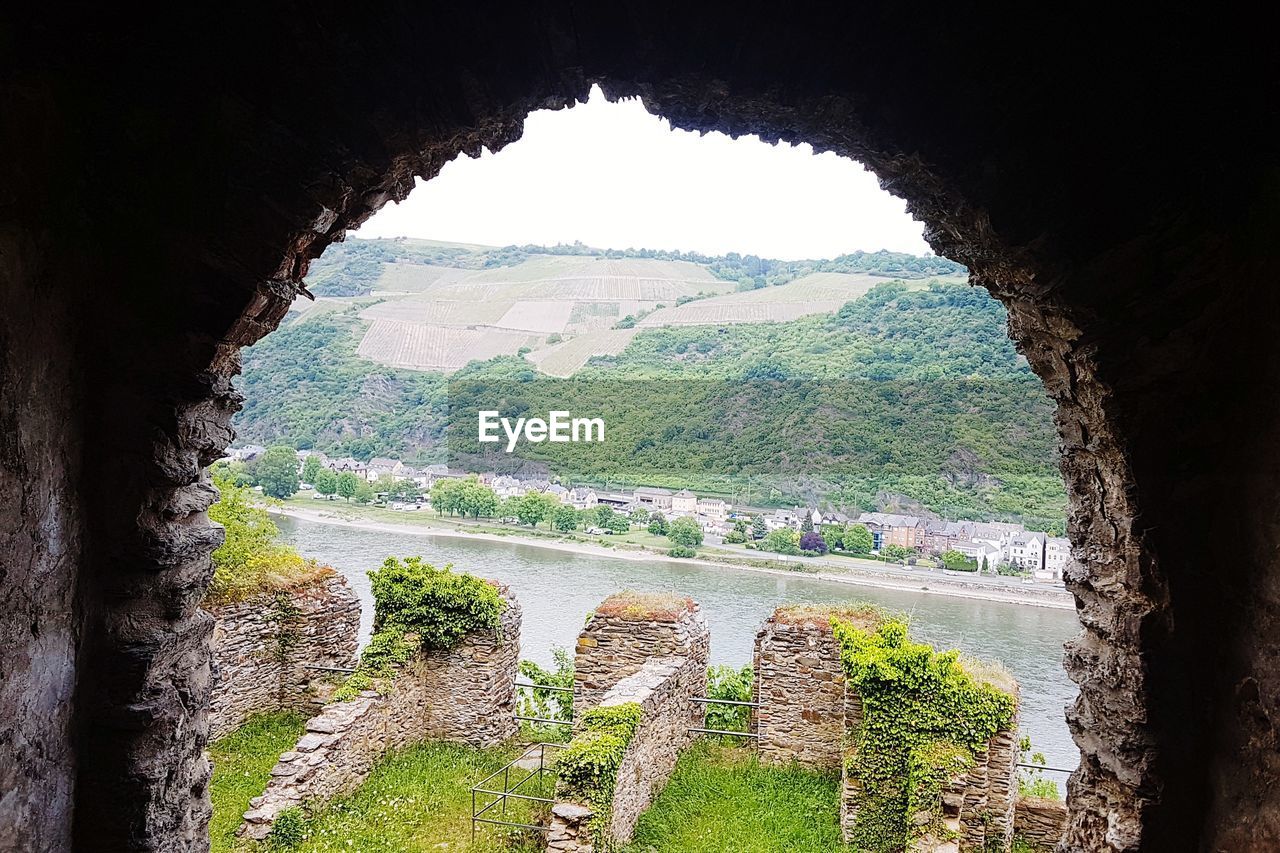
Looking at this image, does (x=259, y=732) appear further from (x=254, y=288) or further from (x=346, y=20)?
(x=346, y=20)

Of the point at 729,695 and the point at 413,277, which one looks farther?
the point at 413,277

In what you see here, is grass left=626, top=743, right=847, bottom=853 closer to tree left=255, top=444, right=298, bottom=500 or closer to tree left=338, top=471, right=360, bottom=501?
tree left=255, top=444, right=298, bottom=500

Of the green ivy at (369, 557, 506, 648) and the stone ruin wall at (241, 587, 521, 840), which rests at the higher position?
the green ivy at (369, 557, 506, 648)

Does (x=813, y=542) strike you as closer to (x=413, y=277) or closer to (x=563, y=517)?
(x=563, y=517)

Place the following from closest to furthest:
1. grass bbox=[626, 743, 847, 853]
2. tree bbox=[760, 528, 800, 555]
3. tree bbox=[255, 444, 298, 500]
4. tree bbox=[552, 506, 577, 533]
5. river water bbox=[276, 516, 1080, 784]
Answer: grass bbox=[626, 743, 847, 853]
river water bbox=[276, 516, 1080, 784]
tree bbox=[760, 528, 800, 555]
tree bbox=[255, 444, 298, 500]
tree bbox=[552, 506, 577, 533]

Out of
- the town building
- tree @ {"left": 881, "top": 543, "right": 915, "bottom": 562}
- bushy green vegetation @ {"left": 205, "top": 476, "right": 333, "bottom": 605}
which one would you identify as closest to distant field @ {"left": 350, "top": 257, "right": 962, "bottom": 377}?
the town building

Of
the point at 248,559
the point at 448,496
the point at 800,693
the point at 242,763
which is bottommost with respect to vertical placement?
the point at 242,763

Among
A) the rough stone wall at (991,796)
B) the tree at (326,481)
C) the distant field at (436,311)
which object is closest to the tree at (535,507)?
the tree at (326,481)

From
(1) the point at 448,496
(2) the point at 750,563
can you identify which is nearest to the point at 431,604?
(2) the point at 750,563
